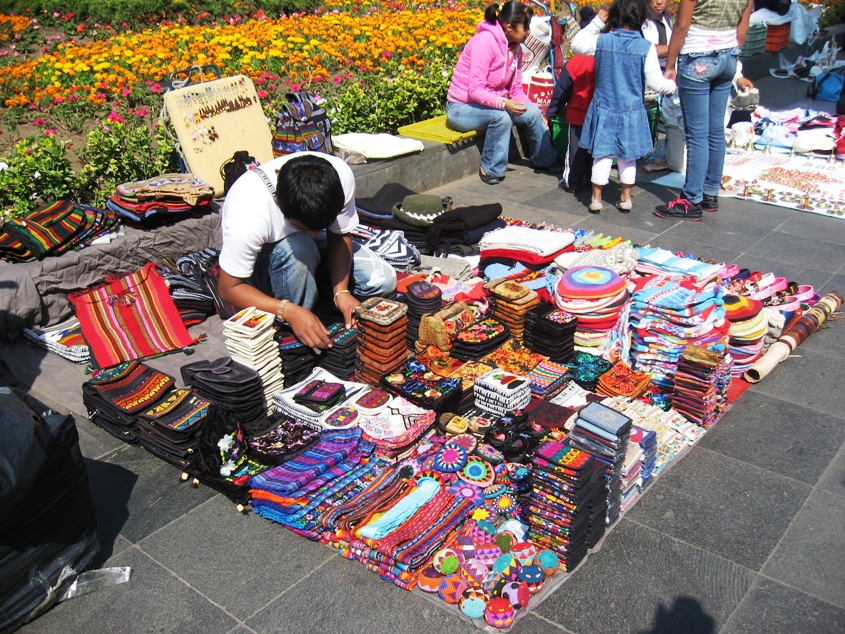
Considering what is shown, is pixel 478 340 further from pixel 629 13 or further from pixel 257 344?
pixel 629 13

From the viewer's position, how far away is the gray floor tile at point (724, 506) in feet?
11.0

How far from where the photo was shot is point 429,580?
3.14 meters

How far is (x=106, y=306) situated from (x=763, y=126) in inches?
321

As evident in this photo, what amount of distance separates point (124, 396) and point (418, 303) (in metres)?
1.82

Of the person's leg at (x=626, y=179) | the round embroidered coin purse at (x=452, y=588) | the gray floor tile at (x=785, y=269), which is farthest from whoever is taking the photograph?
the person's leg at (x=626, y=179)

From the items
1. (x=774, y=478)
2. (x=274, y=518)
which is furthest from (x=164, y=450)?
(x=774, y=478)

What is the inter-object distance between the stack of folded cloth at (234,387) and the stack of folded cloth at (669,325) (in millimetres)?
2296

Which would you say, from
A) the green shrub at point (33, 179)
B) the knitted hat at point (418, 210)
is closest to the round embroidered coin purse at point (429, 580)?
the knitted hat at point (418, 210)

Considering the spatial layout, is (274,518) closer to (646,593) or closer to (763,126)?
(646,593)

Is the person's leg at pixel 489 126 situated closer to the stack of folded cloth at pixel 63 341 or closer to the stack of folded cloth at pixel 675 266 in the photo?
the stack of folded cloth at pixel 675 266

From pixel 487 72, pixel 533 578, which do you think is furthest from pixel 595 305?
pixel 487 72

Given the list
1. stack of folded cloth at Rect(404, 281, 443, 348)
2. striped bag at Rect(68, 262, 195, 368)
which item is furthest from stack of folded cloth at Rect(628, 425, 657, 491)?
striped bag at Rect(68, 262, 195, 368)

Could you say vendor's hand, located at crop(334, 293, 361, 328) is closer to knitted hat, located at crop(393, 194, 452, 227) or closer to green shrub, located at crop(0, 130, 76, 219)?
knitted hat, located at crop(393, 194, 452, 227)

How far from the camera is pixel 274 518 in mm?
3514
